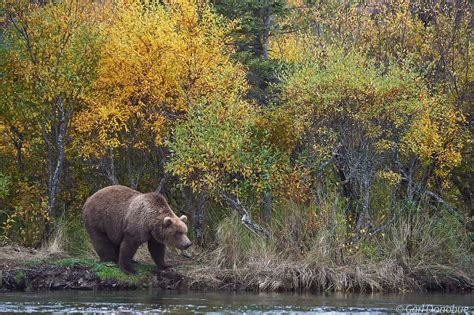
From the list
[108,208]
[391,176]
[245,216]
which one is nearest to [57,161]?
[108,208]

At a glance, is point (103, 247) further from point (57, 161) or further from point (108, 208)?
point (57, 161)

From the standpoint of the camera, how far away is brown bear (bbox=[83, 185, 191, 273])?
2095 cm

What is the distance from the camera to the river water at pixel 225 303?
1659cm

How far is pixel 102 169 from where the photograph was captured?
25188 millimetres

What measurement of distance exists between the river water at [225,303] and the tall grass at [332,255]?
738mm

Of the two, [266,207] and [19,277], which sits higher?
[266,207]

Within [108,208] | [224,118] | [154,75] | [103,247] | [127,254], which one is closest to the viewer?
[127,254]

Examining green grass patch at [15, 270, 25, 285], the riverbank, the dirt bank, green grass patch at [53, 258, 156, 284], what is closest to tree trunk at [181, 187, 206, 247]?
the riverbank

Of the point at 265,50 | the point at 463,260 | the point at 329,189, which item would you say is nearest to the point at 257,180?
the point at 329,189

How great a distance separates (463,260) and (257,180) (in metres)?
5.16

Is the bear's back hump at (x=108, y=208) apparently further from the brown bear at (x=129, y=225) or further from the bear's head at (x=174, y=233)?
the bear's head at (x=174, y=233)

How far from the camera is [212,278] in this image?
21.1 m

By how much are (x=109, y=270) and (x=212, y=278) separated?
89.3 inches

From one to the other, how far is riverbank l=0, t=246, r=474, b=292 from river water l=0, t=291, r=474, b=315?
0.65 meters
